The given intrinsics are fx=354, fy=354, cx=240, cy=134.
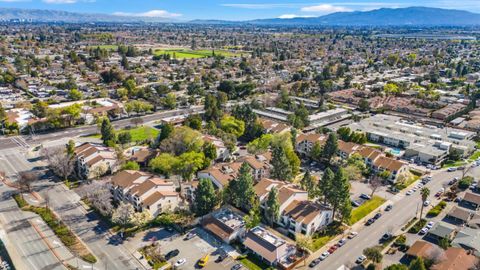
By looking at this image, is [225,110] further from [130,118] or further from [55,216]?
[55,216]

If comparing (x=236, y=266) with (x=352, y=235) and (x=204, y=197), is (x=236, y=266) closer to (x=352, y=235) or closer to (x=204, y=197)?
(x=204, y=197)

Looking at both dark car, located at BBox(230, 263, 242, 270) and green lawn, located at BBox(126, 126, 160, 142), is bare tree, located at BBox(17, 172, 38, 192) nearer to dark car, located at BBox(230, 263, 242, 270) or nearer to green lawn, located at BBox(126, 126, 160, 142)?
green lawn, located at BBox(126, 126, 160, 142)

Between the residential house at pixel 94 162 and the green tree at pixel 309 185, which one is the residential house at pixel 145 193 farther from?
the green tree at pixel 309 185

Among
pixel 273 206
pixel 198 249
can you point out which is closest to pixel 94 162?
pixel 198 249

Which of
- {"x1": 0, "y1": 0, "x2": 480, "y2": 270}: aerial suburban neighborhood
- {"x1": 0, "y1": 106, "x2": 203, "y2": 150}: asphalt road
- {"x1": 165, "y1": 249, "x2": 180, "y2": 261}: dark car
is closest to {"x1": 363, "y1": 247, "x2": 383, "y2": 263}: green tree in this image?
{"x1": 0, "y1": 0, "x2": 480, "y2": 270}: aerial suburban neighborhood

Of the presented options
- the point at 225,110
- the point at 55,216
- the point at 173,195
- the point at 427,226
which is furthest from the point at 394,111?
the point at 55,216
